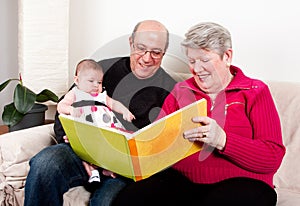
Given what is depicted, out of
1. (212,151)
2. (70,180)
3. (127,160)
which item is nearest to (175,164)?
(212,151)

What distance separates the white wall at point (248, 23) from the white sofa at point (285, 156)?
21cm

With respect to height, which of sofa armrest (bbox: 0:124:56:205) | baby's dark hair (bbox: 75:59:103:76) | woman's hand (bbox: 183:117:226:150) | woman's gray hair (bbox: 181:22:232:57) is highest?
woman's gray hair (bbox: 181:22:232:57)

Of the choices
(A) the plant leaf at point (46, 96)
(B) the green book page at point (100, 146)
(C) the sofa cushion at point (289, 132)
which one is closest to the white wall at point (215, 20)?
(C) the sofa cushion at point (289, 132)

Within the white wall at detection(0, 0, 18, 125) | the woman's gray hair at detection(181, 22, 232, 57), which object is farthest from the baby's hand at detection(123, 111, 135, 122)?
the white wall at detection(0, 0, 18, 125)

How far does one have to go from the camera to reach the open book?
151 centimetres

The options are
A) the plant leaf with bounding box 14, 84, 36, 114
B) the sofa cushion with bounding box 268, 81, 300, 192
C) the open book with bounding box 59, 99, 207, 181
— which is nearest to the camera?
the open book with bounding box 59, 99, 207, 181

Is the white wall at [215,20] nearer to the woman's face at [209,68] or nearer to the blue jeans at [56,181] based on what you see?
the woman's face at [209,68]

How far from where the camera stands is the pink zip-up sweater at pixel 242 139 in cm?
163

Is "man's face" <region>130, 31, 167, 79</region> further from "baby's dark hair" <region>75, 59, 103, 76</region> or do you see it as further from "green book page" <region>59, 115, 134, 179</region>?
"green book page" <region>59, 115, 134, 179</region>

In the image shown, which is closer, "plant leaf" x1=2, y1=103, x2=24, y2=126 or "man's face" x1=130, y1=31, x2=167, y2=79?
"man's face" x1=130, y1=31, x2=167, y2=79

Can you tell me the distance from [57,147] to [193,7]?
0.95 metres

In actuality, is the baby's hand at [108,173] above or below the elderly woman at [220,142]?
below

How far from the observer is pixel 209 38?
171cm

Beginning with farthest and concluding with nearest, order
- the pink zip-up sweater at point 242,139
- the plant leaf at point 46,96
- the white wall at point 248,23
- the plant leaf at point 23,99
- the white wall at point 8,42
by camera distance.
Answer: the white wall at point 8,42
the plant leaf at point 46,96
the plant leaf at point 23,99
the white wall at point 248,23
the pink zip-up sweater at point 242,139
